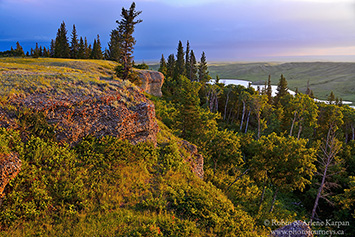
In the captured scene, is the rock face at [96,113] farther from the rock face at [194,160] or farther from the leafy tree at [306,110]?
the leafy tree at [306,110]

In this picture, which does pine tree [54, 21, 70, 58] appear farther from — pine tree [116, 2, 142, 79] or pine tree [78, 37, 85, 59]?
pine tree [116, 2, 142, 79]

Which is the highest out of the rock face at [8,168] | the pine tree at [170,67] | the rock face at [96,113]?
the pine tree at [170,67]

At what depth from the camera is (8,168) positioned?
27.9ft

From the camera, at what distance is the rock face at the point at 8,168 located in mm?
8148

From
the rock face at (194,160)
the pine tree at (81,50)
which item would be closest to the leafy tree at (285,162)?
the rock face at (194,160)

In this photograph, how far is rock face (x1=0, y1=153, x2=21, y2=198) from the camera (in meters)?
8.15

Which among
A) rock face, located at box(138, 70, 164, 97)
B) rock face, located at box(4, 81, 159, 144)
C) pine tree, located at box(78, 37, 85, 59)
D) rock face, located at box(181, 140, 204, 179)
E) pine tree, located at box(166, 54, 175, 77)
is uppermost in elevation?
pine tree, located at box(78, 37, 85, 59)

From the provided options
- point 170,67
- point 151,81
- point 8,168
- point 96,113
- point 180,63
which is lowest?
point 8,168

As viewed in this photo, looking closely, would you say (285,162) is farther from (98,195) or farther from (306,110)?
(306,110)

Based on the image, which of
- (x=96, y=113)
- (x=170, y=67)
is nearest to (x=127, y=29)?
(x=96, y=113)

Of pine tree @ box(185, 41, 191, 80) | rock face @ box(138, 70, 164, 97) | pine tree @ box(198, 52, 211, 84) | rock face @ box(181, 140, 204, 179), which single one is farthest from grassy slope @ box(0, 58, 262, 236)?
pine tree @ box(185, 41, 191, 80)

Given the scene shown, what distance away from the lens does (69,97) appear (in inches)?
508

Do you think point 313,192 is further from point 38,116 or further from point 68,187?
point 38,116

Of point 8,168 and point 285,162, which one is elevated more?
point 8,168
